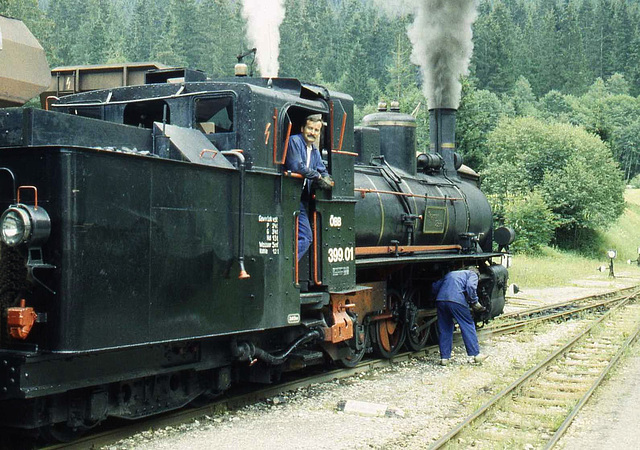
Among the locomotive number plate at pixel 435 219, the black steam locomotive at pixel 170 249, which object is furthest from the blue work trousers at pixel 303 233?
the locomotive number plate at pixel 435 219

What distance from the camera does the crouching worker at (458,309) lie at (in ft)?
34.1

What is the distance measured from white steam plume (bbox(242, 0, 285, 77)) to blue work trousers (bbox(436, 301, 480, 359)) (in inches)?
168

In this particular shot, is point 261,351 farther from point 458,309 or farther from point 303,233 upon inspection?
point 458,309

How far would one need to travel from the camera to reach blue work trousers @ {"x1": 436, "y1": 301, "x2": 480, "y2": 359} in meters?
10.4

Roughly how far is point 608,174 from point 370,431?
46.2m

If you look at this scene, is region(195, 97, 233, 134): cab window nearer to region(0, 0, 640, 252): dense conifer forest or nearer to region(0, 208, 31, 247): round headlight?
region(0, 208, 31, 247): round headlight

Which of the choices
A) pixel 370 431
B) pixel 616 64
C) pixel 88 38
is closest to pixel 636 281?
pixel 370 431

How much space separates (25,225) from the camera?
15.3 feet

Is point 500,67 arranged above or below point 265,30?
above

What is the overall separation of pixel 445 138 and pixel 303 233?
646 cm

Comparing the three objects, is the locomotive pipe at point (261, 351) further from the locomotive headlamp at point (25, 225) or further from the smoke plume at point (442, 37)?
the smoke plume at point (442, 37)

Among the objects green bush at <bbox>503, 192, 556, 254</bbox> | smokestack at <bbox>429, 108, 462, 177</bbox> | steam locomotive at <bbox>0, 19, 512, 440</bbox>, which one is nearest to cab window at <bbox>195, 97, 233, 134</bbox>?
steam locomotive at <bbox>0, 19, 512, 440</bbox>

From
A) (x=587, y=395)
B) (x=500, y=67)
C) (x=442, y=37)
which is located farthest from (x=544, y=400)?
(x=500, y=67)

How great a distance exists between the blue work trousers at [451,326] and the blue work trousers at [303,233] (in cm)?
375
